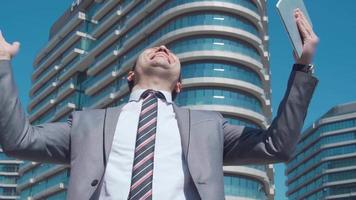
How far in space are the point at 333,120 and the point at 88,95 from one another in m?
39.2

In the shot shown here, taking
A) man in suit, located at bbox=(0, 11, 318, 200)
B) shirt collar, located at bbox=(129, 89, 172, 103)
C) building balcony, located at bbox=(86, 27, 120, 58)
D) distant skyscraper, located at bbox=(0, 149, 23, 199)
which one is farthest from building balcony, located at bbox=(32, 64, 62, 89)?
man in suit, located at bbox=(0, 11, 318, 200)

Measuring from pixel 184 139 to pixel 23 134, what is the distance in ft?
2.84

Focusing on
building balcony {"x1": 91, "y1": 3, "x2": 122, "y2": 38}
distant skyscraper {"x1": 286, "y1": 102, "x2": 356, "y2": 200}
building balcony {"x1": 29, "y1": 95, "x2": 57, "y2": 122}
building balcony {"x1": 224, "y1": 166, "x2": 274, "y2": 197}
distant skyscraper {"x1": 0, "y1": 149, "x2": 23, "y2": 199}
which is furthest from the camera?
distant skyscraper {"x1": 0, "y1": 149, "x2": 23, "y2": 199}

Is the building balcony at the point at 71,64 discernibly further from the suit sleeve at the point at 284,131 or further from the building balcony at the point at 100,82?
the suit sleeve at the point at 284,131

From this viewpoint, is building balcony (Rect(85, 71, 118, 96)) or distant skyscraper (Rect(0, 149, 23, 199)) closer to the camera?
building balcony (Rect(85, 71, 118, 96))

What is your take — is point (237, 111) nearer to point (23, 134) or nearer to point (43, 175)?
point (43, 175)

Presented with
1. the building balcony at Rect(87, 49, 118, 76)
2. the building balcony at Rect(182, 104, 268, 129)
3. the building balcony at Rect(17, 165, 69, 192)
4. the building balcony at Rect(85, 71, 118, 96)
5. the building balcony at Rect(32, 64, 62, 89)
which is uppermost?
the building balcony at Rect(32, 64, 62, 89)

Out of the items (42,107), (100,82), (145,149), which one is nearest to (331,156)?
(100,82)

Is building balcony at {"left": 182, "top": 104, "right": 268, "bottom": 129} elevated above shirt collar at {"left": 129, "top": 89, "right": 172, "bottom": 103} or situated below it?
above

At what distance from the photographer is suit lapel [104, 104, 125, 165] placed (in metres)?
3.06

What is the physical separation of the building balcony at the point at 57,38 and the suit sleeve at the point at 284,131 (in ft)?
198

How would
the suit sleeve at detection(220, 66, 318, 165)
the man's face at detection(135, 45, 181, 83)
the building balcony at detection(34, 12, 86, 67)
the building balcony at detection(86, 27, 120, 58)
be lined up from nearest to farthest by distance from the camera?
the suit sleeve at detection(220, 66, 318, 165)
the man's face at detection(135, 45, 181, 83)
the building balcony at detection(86, 27, 120, 58)
the building balcony at detection(34, 12, 86, 67)

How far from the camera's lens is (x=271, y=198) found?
4538cm

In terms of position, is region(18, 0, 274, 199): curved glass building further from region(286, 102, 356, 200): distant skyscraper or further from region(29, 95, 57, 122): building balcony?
region(286, 102, 356, 200): distant skyscraper
